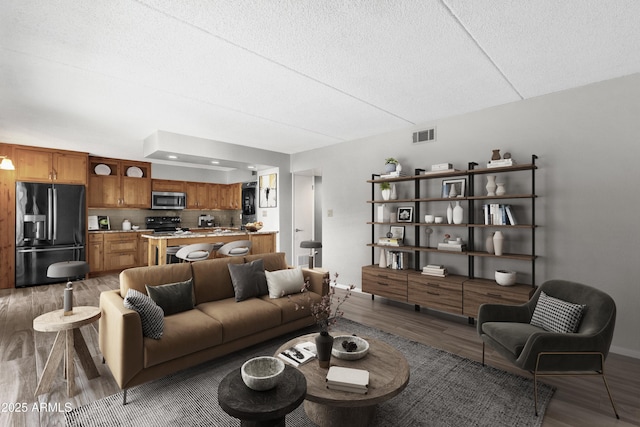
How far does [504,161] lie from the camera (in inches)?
139

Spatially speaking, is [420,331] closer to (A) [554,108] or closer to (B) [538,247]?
(B) [538,247]

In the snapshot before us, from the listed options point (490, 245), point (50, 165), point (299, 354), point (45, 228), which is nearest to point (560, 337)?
point (490, 245)

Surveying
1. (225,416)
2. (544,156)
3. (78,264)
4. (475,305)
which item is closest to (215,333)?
(225,416)

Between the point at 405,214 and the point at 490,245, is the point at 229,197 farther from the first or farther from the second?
the point at 490,245

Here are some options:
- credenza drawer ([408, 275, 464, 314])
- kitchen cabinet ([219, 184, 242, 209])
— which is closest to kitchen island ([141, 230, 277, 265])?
kitchen cabinet ([219, 184, 242, 209])

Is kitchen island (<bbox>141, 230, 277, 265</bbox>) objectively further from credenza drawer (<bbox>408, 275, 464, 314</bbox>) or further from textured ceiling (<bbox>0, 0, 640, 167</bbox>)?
credenza drawer (<bbox>408, 275, 464, 314</bbox>)

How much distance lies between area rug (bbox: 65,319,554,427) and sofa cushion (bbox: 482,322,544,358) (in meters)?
0.38

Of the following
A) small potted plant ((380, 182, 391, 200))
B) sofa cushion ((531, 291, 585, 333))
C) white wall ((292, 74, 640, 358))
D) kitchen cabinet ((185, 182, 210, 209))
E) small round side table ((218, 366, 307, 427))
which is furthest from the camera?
kitchen cabinet ((185, 182, 210, 209))

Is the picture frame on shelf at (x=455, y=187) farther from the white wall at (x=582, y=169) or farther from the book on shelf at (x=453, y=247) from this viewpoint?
the book on shelf at (x=453, y=247)

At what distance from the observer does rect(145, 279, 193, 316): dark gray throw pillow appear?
2832 mm

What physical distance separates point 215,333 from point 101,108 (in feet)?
10.5

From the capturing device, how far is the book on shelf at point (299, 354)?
214 centimetres

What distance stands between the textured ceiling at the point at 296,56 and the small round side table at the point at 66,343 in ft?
7.09

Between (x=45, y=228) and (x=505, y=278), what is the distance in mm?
7746
